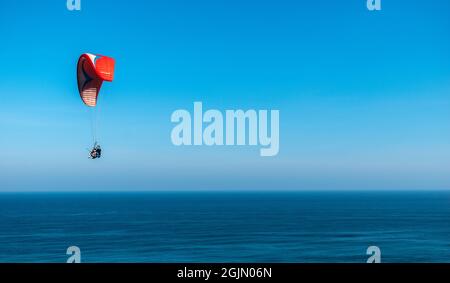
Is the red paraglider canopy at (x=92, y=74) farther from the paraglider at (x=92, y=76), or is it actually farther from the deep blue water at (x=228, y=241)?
the deep blue water at (x=228, y=241)

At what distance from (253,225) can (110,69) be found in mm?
73667

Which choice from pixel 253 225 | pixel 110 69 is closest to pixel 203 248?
pixel 253 225

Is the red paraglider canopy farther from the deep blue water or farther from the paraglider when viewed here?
the deep blue water

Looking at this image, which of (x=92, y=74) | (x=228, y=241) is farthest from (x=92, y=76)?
(x=228, y=241)

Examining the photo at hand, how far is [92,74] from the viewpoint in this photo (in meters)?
20.7

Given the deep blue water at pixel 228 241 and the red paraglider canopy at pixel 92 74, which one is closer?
the red paraglider canopy at pixel 92 74

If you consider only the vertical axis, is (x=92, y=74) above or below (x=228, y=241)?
above

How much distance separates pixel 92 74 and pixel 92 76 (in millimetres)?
160

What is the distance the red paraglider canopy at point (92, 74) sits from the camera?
1944 centimetres

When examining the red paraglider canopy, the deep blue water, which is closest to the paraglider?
the red paraglider canopy

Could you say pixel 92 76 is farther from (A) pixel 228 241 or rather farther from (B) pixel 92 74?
(A) pixel 228 241

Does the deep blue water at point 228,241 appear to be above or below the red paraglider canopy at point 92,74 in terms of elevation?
below

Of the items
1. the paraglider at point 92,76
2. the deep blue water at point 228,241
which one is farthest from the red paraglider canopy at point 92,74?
the deep blue water at point 228,241
